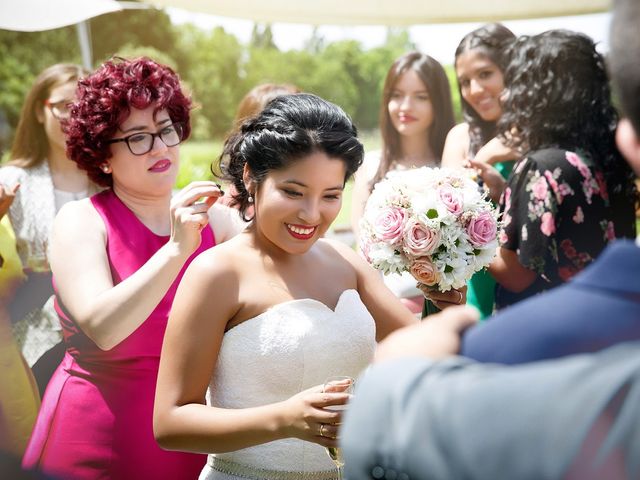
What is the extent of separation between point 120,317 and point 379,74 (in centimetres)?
2058

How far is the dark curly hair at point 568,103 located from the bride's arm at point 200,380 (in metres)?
1.75

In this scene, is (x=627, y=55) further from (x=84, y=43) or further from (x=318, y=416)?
(x=84, y=43)

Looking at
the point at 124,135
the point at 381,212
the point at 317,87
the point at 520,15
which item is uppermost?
the point at 520,15

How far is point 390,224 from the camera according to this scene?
2.68 m

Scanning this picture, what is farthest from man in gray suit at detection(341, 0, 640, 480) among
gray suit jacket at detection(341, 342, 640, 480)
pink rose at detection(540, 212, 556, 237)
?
pink rose at detection(540, 212, 556, 237)

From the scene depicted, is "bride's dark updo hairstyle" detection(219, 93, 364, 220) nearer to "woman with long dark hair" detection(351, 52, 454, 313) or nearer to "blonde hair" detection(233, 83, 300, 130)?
"blonde hair" detection(233, 83, 300, 130)

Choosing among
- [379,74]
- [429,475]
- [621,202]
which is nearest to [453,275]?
[621,202]

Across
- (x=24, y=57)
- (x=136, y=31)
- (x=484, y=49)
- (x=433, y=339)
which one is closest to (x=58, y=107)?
(x=484, y=49)

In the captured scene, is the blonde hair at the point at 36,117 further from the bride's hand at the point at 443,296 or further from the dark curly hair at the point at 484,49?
the bride's hand at the point at 443,296

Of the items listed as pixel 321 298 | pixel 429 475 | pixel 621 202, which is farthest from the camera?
pixel 621 202

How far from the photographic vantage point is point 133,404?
293 centimetres

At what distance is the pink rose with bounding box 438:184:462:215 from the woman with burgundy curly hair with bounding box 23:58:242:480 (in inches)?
30.3

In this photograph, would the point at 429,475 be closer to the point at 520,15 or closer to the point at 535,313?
the point at 535,313

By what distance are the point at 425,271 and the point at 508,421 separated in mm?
1679
